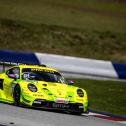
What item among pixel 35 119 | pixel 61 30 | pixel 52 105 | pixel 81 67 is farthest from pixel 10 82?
pixel 61 30

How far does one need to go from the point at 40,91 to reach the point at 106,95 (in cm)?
531

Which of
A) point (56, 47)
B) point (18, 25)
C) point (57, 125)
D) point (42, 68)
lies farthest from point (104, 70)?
point (57, 125)

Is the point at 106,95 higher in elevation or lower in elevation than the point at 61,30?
lower

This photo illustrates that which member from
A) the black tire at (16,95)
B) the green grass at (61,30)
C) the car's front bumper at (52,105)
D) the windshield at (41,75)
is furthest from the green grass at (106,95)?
the green grass at (61,30)

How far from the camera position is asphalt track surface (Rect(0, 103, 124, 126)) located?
39.0 feet

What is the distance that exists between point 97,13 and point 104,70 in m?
10.6

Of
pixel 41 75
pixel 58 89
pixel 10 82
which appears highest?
pixel 41 75

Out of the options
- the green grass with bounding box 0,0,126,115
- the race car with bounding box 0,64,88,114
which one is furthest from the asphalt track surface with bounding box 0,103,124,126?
the green grass with bounding box 0,0,126,115

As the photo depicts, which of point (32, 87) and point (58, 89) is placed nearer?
point (32, 87)

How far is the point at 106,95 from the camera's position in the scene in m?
19.4

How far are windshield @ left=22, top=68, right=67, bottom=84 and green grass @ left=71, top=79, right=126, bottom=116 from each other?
6.01 feet

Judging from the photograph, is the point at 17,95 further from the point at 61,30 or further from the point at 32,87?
the point at 61,30

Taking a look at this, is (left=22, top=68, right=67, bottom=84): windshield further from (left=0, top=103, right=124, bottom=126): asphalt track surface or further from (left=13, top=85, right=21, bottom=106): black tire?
(left=0, top=103, right=124, bottom=126): asphalt track surface

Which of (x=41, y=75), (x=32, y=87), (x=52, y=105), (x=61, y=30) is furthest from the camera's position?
(x=61, y=30)
